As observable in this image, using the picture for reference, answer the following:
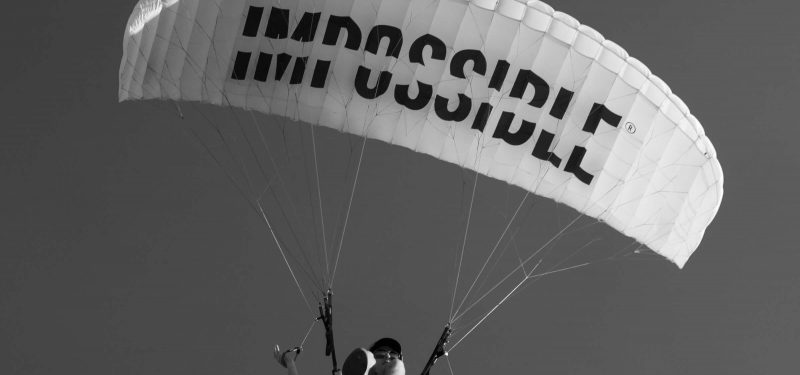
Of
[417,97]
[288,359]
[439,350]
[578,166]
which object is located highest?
[417,97]

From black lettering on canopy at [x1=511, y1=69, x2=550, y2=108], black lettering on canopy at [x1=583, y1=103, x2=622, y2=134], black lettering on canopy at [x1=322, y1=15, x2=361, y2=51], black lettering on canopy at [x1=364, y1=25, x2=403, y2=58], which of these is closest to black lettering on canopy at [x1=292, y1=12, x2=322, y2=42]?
black lettering on canopy at [x1=322, y1=15, x2=361, y2=51]

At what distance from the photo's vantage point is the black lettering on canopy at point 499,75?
1204 cm

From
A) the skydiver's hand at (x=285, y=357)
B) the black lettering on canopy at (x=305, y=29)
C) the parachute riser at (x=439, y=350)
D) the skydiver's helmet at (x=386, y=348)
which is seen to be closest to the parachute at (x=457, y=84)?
the black lettering on canopy at (x=305, y=29)

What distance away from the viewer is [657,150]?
486 inches

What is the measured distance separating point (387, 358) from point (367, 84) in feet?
8.48

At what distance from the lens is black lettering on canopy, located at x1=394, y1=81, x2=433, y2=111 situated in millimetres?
12156

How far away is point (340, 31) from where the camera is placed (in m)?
12.1

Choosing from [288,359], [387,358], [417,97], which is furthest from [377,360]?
[417,97]

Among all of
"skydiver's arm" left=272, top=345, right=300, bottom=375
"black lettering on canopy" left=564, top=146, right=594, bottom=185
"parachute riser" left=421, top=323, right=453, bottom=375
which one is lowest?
"skydiver's arm" left=272, top=345, right=300, bottom=375

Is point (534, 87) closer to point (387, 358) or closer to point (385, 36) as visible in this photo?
point (385, 36)

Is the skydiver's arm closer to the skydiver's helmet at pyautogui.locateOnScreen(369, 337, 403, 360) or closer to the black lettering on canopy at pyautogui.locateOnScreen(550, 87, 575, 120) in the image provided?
the skydiver's helmet at pyautogui.locateOnScreen(369, 337, 403, 360)

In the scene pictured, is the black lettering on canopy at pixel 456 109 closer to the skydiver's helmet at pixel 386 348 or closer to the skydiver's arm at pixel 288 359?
the skydiver's helmet at pixel 386 348

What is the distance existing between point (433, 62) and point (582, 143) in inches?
58.0

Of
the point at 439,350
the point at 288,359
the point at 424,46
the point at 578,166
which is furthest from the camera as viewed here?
the point at 578,166
